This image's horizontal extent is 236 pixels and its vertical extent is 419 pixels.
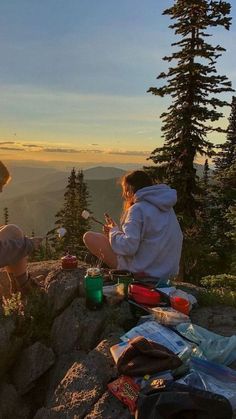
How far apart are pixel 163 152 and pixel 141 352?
59.8ft

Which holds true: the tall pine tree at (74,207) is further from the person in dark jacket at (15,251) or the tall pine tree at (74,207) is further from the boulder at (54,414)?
the boulder at (54,414)

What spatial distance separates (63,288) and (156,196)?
75.2 inches

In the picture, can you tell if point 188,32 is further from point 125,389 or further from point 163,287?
point 125,389

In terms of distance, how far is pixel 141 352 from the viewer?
394 cm

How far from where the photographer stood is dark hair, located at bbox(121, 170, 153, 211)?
6.29 meters

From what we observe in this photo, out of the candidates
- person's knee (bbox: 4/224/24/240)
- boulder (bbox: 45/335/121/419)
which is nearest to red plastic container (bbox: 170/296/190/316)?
boulder (bbox: 45/335/121/419)

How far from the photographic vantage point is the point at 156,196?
613cm

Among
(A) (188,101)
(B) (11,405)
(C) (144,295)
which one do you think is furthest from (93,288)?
(A) (188,101)

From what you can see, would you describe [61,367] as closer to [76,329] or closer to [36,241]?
[76,329]

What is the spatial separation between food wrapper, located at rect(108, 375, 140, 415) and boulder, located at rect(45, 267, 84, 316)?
6.29ft

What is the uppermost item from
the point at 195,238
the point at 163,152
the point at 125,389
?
the point at 163,152

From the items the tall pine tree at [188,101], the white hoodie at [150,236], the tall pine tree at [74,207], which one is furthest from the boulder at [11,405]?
the tall pine tree at [74,207]

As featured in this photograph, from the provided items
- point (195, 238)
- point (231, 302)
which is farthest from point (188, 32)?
point (231, 302)

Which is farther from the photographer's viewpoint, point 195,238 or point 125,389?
point 195,238
